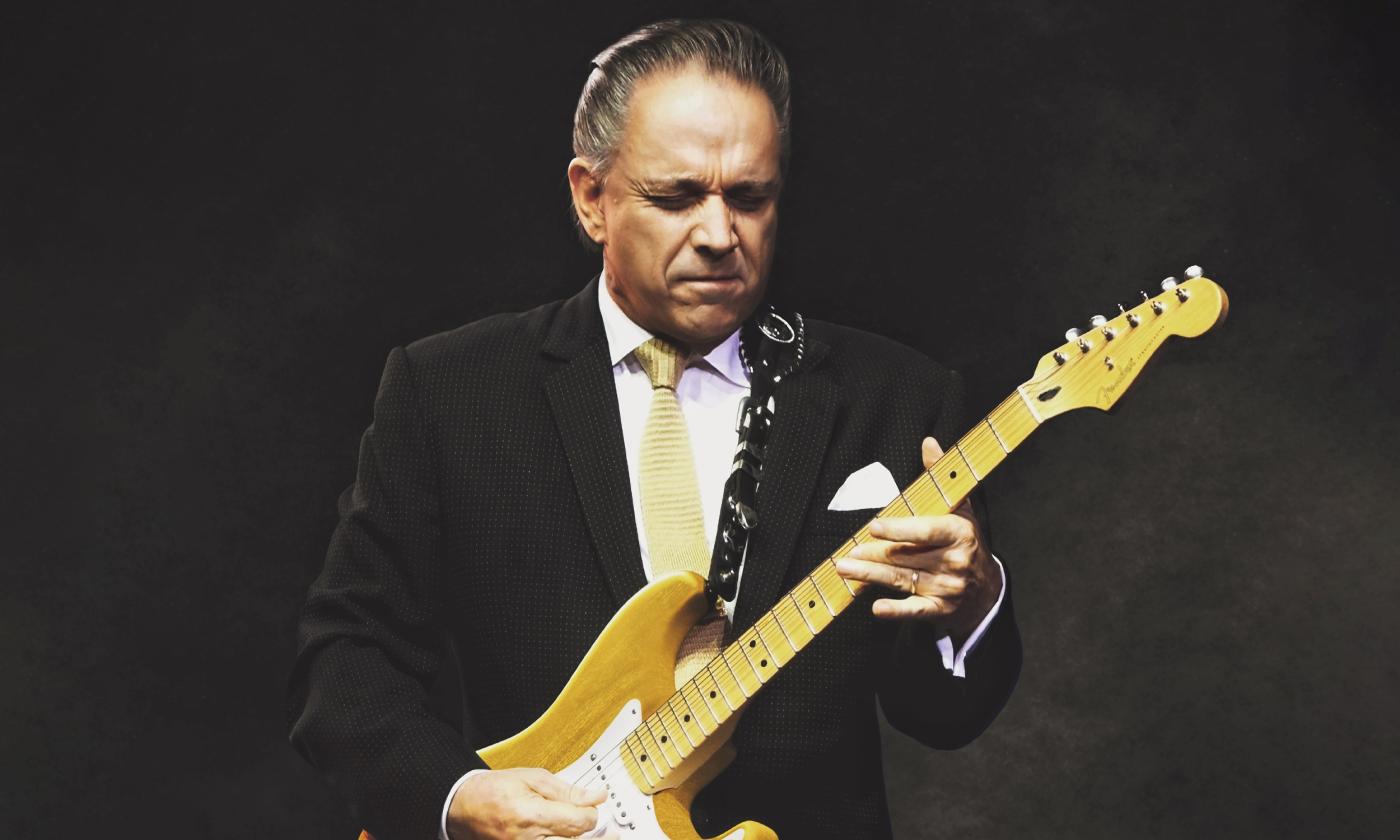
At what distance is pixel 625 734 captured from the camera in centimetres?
204

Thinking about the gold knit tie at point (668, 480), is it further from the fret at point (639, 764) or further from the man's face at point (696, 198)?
the fret at point (639, 764)

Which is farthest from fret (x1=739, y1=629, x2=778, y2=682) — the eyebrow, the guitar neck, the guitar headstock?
the eyebrow

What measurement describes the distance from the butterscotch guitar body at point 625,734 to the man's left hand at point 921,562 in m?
0.24

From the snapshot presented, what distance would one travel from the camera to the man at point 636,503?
6.82 ft

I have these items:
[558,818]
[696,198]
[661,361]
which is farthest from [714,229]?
[558,818]

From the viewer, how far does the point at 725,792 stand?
2107mm

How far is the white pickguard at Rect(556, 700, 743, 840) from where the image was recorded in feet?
6.57

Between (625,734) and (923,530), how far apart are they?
501mm

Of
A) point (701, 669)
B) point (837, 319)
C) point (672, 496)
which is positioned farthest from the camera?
point (837, 319)

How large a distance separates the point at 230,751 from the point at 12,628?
0.50 meters

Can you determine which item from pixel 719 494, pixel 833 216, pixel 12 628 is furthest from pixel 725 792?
pixel 12 628

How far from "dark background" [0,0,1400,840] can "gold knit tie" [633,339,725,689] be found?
0.88 meters

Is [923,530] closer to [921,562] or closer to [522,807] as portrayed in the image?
[921,562]

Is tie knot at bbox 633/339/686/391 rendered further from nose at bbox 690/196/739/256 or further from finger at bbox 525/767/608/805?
finger at bbox 525/767/608/805
